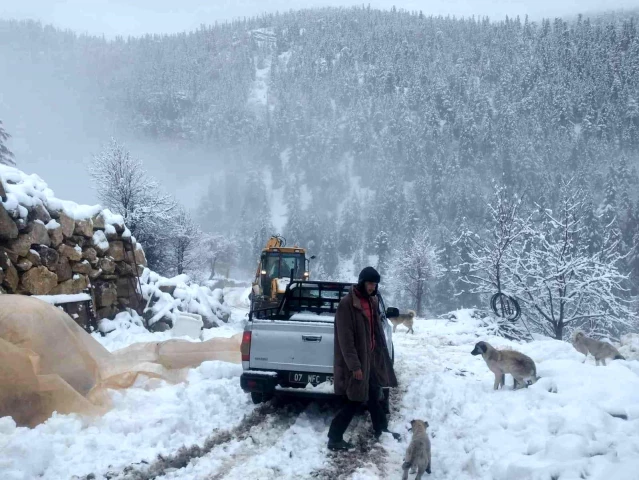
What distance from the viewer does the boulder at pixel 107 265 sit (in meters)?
10.4

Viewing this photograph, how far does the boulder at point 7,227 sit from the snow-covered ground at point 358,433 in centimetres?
405

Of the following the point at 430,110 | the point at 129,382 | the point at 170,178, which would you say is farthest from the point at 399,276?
the point at 170,178

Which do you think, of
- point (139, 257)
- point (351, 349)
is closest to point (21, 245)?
point (139, 257)

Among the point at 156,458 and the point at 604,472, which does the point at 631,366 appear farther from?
the point at 156,458

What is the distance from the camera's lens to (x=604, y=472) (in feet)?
11.5

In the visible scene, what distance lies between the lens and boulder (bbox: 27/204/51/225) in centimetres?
871

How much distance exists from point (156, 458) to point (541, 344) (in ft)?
26.3

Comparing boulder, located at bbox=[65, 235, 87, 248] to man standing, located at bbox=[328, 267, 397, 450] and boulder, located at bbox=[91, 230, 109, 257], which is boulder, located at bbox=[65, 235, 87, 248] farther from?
man standing, located at bbox=[328, 267, 397, 450]

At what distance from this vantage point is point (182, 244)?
44.3 meters

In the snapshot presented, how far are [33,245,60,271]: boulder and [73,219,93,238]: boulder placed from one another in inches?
38.0

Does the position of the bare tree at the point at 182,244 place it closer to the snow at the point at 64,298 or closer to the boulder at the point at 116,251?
the boulder at the point at 116,251

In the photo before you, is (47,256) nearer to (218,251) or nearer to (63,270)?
(63,270)

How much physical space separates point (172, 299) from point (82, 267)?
2.88m

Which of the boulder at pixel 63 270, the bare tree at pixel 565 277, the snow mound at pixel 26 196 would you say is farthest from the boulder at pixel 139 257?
the bare tree at pixel 565 277
